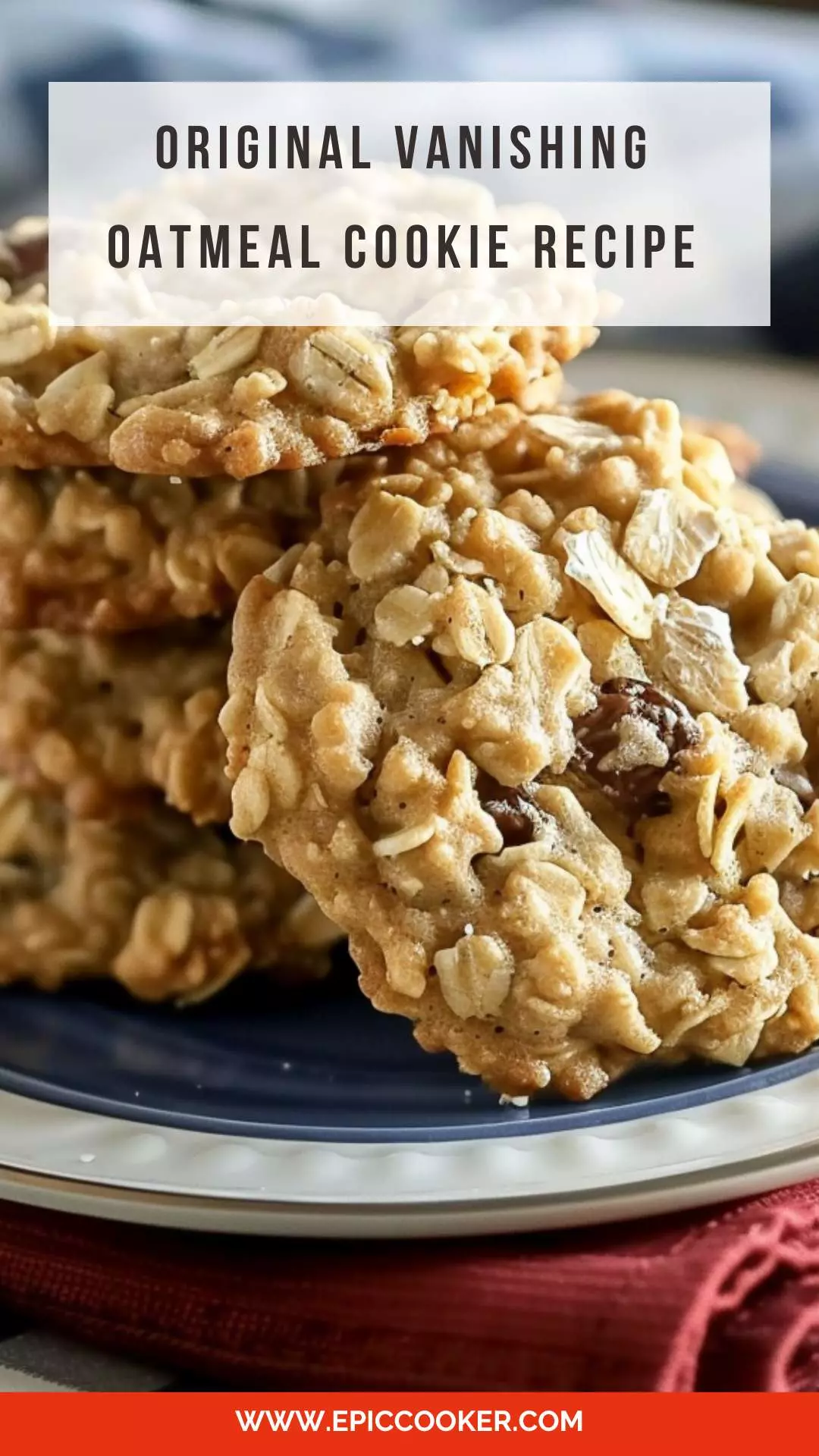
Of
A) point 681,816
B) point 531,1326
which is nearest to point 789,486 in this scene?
point 681,816

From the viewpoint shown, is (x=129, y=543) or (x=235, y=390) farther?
(x=129, y=543)

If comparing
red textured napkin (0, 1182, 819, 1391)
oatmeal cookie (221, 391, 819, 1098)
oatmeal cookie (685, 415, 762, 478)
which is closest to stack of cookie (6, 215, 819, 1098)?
oatmeal cookie (221, 391, 819, 1098)

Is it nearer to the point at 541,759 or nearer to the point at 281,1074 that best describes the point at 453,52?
the point at 541,759

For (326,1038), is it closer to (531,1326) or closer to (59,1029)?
(59,1029)
